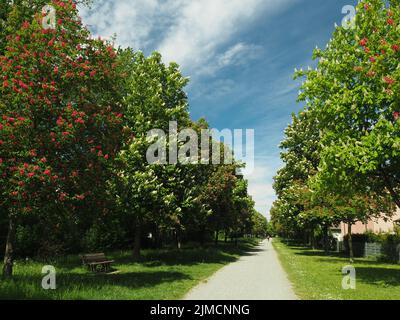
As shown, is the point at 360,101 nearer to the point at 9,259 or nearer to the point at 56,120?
the point at 56,120

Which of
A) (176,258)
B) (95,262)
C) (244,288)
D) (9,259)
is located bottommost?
(176,258)

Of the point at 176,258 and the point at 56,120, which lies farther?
the point at 176,258

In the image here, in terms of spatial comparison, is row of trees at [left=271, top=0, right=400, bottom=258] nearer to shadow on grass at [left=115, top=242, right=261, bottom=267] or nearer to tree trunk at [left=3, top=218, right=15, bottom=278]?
shadow on grass at [left=115, top=242, right=261, bottom=267]

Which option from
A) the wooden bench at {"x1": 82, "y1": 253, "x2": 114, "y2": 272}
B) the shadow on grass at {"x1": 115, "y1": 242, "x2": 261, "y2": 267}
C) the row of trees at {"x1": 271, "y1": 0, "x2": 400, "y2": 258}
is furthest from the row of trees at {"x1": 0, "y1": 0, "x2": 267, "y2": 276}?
the shadow on grass at {"x1": 115, "y1": 242, "x2": 261, "y2": 267}

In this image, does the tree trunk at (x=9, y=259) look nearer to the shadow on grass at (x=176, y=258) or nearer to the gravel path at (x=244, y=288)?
the gravel path at (x=244, y=288)

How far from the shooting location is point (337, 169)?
15875 mm

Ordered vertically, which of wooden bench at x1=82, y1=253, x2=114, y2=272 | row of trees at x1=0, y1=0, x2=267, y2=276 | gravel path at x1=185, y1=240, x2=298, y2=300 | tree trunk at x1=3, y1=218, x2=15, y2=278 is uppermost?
row of trees at x1=0, y1=0, x2=267, y2=276

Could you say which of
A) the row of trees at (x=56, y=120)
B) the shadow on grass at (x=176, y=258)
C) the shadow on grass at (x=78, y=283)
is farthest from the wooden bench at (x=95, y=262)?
the shadow on grass at (x=176, y=258)

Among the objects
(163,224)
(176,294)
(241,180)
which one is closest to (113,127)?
(176,294)

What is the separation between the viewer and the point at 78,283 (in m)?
13.8

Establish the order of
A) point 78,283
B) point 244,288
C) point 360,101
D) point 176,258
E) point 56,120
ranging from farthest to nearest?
1. point 176,258
2. point 360,101
3. point 244,288
4. point 78,283
5. point 56,120

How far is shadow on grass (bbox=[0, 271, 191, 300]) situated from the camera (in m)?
10.8

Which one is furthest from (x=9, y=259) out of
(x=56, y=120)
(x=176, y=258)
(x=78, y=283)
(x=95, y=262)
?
(x=176, y=258)

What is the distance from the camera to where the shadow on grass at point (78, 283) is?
10.8 meters
